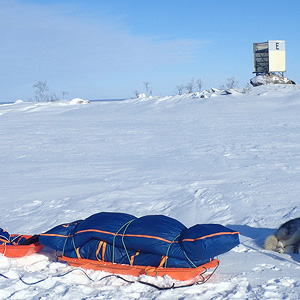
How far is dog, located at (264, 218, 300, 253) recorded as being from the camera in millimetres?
3973

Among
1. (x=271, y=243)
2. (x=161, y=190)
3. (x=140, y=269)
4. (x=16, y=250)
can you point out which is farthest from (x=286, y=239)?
(x=161, y=190)

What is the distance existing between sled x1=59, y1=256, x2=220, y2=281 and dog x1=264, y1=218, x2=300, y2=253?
770 millimetres

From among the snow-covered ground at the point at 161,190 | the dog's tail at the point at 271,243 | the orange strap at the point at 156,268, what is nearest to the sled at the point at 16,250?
the snow-covered ground at the point at 161,190

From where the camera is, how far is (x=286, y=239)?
4059 millimetres

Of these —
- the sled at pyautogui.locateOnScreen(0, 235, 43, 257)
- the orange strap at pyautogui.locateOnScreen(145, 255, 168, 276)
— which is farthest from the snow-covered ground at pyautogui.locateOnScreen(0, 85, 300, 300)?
the orange strap at pyautogui.locateOnScreen(145, 255, 168, 276)

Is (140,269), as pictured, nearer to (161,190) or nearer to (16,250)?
(16,250)

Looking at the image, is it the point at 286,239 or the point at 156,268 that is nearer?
the point at 156,268

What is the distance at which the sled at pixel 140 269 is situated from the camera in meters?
3.46

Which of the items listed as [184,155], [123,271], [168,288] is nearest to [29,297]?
[123,271]

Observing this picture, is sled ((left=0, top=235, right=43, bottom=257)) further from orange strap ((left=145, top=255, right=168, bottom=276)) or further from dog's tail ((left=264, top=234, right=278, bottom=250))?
dog's tail ((left=264, top=234, right=278, bottom=250))

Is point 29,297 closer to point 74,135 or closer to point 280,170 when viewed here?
point 280,170

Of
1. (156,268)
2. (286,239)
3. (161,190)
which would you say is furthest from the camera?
(161,190)

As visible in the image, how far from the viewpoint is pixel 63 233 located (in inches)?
156

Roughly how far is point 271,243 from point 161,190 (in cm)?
301
